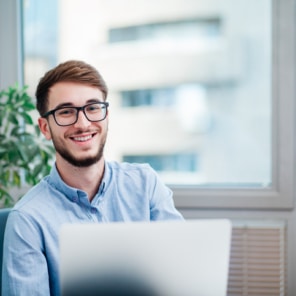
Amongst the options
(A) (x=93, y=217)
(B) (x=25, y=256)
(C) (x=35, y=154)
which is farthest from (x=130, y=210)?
(C) (x=35, y=154)

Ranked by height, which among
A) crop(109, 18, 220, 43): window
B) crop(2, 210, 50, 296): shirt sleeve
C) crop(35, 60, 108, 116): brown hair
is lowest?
crop(2, 210, 50, 296): shirt sleeve

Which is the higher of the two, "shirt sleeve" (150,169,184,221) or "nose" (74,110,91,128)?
"nose" (74,110,91,128)

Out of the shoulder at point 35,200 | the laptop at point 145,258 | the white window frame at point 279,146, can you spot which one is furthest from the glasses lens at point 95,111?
the white window frame at point 279,146

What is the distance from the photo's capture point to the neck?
1.40 metres

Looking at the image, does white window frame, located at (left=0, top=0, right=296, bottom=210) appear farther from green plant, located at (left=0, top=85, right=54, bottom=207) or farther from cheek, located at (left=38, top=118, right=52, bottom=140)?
cheek, located at (left=38, top=118, right=52, bottom=140)

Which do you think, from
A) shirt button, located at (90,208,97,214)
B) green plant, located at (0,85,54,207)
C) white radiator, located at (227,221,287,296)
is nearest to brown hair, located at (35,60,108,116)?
shirt button, located at (90,208,97,214)

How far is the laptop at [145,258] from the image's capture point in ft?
2.65

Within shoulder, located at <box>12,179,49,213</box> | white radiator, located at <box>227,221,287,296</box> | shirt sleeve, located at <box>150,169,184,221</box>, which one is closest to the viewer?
shoulder, located at <box>12,179,49,213</box>

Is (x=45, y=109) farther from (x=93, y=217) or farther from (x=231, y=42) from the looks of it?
(x=231, y=42)

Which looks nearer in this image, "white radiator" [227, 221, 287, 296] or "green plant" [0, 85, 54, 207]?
"green plant" [0, 85, 54, 207]

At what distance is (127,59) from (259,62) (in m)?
0.63

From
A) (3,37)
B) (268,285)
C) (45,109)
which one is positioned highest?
(3,37)

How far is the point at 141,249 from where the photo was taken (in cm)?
83

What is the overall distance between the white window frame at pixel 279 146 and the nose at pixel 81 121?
970 mm
